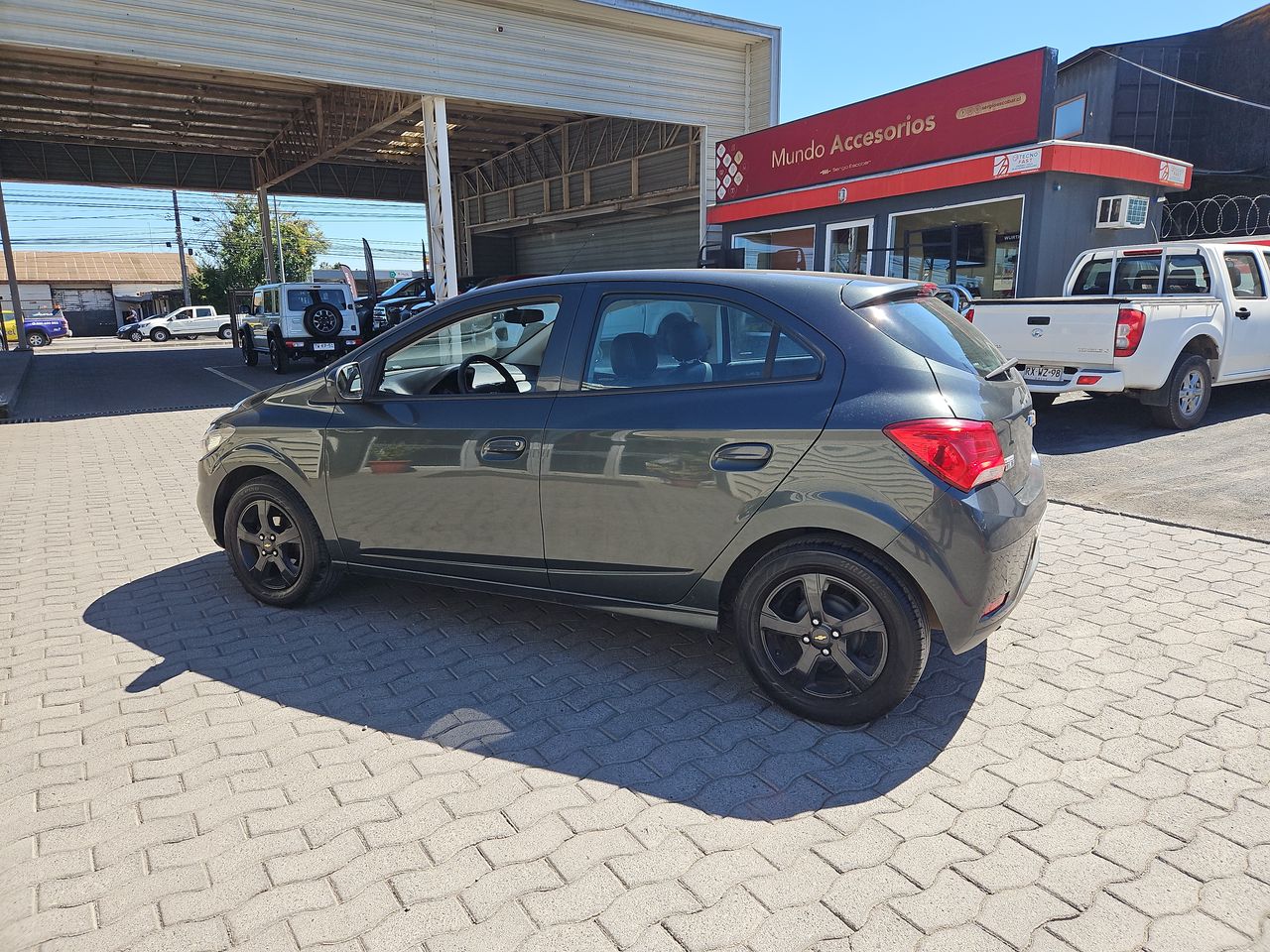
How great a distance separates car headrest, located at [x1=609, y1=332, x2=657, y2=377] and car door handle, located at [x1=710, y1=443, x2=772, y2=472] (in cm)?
49

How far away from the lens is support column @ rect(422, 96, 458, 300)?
1459 cm

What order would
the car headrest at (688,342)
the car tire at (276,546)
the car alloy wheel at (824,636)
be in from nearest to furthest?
the car alloy wheel at (824,636) → the car headrest at (688,342) → the car tire at (276,546)

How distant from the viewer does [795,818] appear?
2555mm

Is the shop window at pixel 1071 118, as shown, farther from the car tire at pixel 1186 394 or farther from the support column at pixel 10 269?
the support column at pixel 10 269

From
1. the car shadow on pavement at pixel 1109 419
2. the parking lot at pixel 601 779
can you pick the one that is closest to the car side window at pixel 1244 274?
the car shadow on pavement at pixel 1109 419

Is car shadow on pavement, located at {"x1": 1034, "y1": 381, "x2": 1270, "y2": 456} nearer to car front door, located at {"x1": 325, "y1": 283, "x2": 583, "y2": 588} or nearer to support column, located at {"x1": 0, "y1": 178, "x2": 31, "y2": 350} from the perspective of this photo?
car front door, located at {"x1": 325, "y1": 283, "x2": 583, "y2": 588}

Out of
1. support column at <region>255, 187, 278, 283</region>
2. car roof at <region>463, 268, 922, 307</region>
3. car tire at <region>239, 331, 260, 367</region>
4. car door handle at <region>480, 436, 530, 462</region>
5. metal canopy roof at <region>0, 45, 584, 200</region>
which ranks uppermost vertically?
metal canopy roof at <region>0, 45, 584, 200</region>

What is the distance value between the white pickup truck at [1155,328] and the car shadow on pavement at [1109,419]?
0.38 meters

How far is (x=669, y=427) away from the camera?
124 inches

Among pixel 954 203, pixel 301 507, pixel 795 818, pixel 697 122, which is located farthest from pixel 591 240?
pixel 795 818

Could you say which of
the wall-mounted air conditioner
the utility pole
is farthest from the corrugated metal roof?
the wall-mounted air conditioner

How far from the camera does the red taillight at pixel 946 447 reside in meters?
2.79

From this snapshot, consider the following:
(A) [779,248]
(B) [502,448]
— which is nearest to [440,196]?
(A) [779,248]

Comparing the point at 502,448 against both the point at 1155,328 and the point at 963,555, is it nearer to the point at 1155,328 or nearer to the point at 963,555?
the point at 963,555
